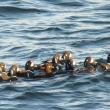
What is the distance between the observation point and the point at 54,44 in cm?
2155

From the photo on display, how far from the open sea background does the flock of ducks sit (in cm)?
19

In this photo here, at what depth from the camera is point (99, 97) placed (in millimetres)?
15648

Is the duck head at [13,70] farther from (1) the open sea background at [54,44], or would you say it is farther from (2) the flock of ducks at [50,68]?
(1) the open sea background at [54,44]

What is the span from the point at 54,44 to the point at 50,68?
448 centimetres

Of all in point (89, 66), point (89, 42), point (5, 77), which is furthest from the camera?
point (89, 42)

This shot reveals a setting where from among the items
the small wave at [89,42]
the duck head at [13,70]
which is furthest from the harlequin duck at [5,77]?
the small wave at [89,42]

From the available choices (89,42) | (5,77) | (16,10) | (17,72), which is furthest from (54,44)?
(16,10)

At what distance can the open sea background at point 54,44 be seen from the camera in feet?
51.0

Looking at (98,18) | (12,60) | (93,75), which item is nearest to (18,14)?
(98,18)

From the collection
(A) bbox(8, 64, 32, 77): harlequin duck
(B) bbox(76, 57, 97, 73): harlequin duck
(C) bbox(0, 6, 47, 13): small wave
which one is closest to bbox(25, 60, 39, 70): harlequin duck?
(A) bbox(8, 64, 32, 77): harlequin duck

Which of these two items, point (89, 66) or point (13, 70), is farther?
point (89, 66)

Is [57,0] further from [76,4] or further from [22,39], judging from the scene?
[22,39]

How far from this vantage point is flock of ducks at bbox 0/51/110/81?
16844 millimetres

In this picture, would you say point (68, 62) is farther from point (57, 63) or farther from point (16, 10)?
point (16, 10)
